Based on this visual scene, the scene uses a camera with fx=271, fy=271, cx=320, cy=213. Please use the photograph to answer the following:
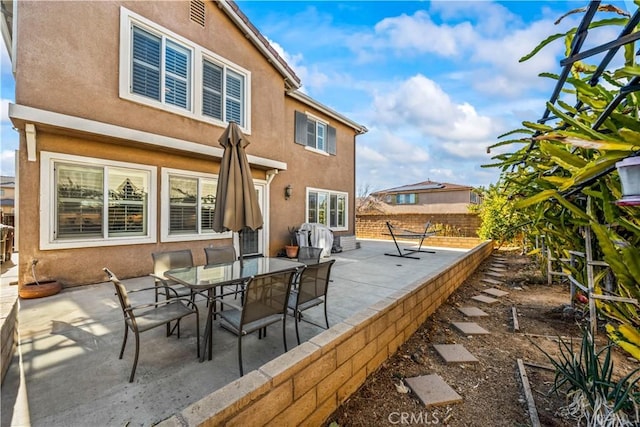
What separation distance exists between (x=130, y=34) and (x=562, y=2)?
7.88 meters

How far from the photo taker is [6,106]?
4336 millimetres

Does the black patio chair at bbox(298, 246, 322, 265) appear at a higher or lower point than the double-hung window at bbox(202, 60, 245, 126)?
lower

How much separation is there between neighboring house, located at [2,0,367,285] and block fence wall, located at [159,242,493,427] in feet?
17.8

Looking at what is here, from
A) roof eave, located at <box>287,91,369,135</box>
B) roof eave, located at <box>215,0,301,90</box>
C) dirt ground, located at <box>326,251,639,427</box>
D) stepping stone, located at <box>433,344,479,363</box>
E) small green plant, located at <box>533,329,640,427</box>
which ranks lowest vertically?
dirt ground, located at <box>326,251,639,427</box>

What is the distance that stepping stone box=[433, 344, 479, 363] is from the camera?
3.04 metres

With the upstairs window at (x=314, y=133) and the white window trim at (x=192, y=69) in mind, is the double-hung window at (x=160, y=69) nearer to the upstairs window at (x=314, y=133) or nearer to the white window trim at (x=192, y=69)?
the white window trim at (x=192, y=69)

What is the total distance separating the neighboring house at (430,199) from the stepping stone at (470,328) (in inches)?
867

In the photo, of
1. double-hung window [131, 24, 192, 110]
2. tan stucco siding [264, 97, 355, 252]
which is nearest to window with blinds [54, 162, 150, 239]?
double-hung window [131, 24, 192, 110]

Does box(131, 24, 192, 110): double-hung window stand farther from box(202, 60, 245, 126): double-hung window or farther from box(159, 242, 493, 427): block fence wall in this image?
box(159, 242, 493, 427): block fence wall

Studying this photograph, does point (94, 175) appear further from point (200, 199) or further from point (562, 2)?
point (562, 2)

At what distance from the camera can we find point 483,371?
2889 mm

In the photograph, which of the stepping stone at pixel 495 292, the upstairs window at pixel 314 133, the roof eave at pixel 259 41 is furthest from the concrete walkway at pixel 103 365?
the roof eave at pixel 259 41

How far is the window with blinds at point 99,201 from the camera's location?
5.17 meters

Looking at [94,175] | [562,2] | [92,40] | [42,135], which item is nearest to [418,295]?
[562,2]
